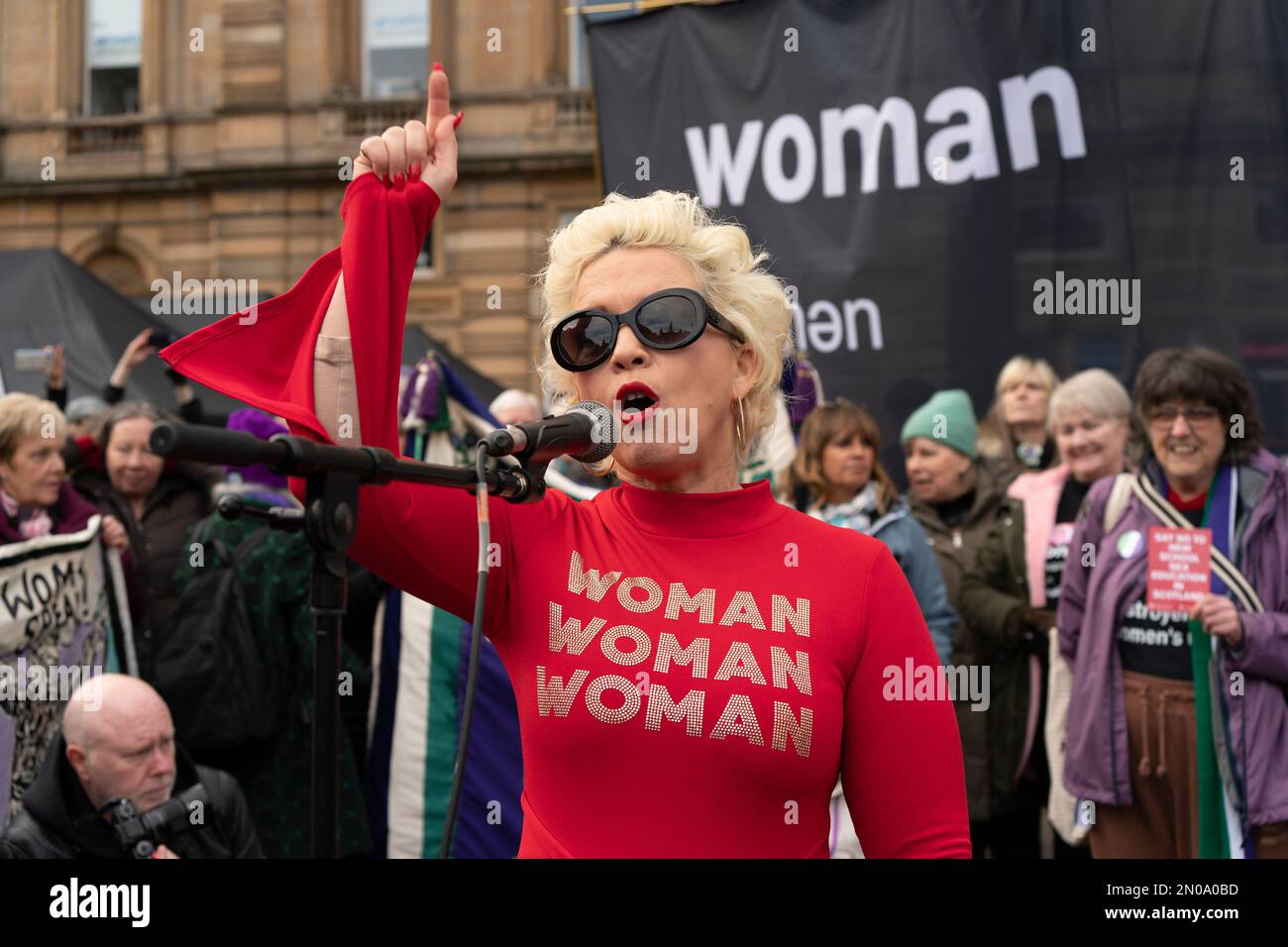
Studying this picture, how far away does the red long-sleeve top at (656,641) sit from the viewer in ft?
6.47

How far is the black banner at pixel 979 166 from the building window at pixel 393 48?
60.2ft

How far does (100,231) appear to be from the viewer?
79.2 ft

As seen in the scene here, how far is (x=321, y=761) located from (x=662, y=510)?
0.70m

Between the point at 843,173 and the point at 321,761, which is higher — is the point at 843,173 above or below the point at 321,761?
above

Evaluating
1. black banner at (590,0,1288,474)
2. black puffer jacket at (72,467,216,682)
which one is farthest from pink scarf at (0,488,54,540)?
black banner at (590,0,1288,474)

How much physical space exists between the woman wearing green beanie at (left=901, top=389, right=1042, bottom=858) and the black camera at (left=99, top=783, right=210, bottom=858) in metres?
2.80

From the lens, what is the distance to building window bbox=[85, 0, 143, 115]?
78.7ft

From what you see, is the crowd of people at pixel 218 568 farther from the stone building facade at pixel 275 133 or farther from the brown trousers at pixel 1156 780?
the stone building facade at pixel 275 133

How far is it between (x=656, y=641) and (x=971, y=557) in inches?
146

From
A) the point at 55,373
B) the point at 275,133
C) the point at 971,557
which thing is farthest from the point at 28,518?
the point at 275,133

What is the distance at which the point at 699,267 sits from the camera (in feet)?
7.28

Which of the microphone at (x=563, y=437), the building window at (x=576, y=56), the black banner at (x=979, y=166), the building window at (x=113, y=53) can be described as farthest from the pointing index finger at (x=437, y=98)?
the building window at (x=113, y=53)

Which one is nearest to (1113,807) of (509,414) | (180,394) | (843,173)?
(843,173)
